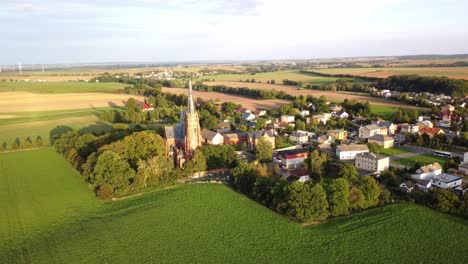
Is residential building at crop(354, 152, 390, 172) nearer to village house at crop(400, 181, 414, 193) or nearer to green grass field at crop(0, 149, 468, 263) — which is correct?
village house at crop(400, 181, 414, 193)

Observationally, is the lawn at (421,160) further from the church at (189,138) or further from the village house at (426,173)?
the church at (189,138)

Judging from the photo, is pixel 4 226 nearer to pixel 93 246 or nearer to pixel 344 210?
pixel 93 246

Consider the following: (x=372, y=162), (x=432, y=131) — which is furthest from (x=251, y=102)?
(x=372, y=162)

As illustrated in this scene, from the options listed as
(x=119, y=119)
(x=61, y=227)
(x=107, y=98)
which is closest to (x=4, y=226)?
(x=61, y=227)

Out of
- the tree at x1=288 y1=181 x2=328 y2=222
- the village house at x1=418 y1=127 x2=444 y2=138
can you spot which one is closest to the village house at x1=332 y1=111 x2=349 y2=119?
the village house at x1=418 y1=127 x2=444 y2=138

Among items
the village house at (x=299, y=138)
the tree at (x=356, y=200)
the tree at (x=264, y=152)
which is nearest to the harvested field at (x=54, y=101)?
the village house at (x=299, y=138)
